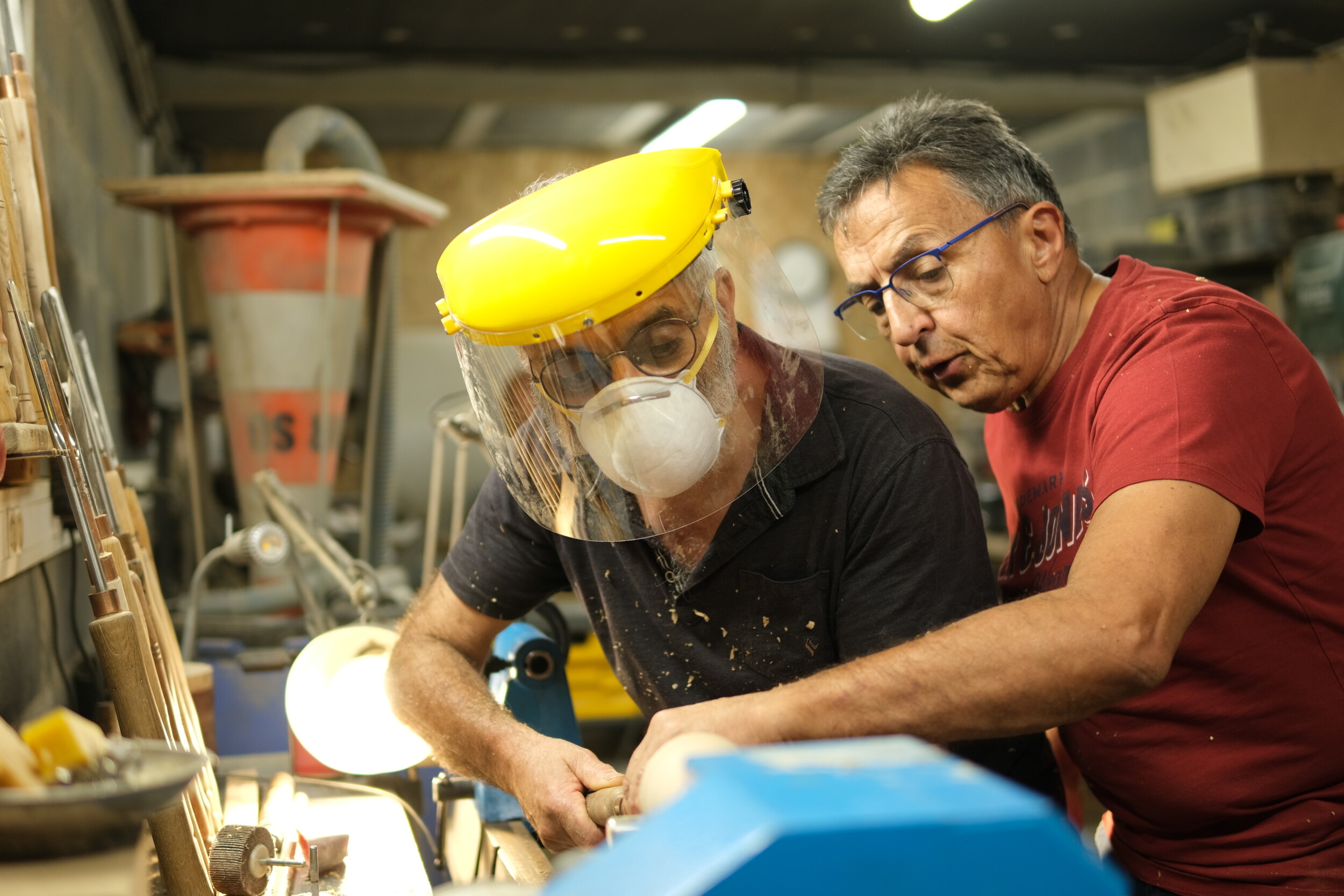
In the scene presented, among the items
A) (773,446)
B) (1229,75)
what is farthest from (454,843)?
(1229,75)

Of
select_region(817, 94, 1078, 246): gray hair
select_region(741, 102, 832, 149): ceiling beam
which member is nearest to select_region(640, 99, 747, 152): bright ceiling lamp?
select_region(741, 102, 832, 149): ceiling beam

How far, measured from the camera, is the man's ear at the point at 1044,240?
4.84 feet

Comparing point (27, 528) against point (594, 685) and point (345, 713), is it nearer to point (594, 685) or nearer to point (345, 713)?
point (345, 713)

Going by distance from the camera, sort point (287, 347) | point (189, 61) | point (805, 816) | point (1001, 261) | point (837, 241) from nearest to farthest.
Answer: point (805, 816) < point (1001, 261) < point (837, 241) < point (287, 347) < point (189, 61)

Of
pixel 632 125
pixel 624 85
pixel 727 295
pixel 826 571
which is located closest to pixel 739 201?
pixel 727 295

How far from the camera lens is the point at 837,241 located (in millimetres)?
1605

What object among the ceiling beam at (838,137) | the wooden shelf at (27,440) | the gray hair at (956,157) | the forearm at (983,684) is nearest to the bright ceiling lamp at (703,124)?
the ceiling beam at (838,137)

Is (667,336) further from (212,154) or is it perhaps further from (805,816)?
(212,154)

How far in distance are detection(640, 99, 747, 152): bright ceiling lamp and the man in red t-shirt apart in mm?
4570

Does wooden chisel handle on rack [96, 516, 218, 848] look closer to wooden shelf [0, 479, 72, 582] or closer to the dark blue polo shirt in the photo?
wooden shelf [0, 479, 72, 582]

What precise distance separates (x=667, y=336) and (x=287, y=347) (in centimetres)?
230

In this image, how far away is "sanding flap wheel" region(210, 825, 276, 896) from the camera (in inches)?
43.8

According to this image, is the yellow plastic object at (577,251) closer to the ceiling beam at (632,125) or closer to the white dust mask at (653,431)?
the white dust mask at (653,431)

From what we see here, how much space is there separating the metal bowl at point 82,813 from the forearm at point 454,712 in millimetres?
716
